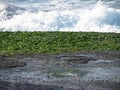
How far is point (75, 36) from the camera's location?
78.9ft

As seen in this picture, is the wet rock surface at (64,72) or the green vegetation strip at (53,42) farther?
the green vegetation strip at (53,42)

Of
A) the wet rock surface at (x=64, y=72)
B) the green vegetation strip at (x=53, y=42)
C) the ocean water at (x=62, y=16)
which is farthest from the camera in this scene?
the ocean water at (x=62, y=16)

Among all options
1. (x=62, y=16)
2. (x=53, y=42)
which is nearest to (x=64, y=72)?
(x=53, y=42)

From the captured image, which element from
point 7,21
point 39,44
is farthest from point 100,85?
point 7,21

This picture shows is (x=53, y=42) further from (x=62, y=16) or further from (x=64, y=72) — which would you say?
(x=62, y=16)

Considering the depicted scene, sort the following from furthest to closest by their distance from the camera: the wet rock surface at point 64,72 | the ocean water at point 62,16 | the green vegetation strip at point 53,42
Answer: the ocean water at point 62,16 < the green vegetation strip at point 53,42 < the wet rock surface at point 64,72

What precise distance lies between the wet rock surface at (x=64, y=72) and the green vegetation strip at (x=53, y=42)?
1368mm

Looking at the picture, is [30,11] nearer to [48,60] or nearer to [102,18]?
[102,18]

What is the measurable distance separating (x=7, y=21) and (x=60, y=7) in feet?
34.9

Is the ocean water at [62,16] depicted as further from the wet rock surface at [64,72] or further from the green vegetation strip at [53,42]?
the wet rock surface at [64,72]

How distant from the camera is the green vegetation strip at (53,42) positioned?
67.2 ft

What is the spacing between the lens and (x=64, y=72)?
15188 mm

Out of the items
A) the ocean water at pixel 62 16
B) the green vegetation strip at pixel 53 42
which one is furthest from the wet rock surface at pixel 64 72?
the ocean water at pixel 62 16

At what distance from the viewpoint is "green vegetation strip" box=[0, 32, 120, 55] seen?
67.2 ft
